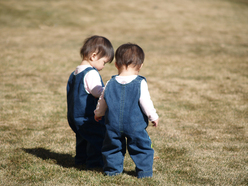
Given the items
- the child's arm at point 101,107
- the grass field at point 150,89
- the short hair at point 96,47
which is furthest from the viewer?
the grass field at point 150,89

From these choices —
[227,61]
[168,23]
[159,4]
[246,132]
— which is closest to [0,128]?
[246,132]

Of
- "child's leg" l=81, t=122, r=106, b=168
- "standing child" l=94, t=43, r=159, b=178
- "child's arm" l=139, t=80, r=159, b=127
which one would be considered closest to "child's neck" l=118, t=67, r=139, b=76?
"standing child" l=94, t=43, r=159, b=178

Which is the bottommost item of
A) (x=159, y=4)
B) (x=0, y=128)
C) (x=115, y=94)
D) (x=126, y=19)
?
(x=0, y=128)

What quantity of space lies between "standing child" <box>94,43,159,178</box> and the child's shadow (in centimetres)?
81

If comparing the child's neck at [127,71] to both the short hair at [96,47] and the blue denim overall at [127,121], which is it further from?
the short hair at [96,47]

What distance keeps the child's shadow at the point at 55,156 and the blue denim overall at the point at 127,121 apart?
0.85m

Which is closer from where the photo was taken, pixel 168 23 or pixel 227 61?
pixel 227 61

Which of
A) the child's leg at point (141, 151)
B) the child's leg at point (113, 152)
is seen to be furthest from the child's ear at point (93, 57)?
the child's leg at point (141, 151)

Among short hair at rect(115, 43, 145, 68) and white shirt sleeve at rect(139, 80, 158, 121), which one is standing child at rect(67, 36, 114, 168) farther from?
white shirt sleeve at rect(139, 80, 158, 121)

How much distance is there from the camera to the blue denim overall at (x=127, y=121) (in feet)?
10.1

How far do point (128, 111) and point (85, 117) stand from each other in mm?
633

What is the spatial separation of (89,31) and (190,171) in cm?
1542

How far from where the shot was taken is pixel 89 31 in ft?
59.1

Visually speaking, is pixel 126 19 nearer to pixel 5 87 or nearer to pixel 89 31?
pixel 89 31
